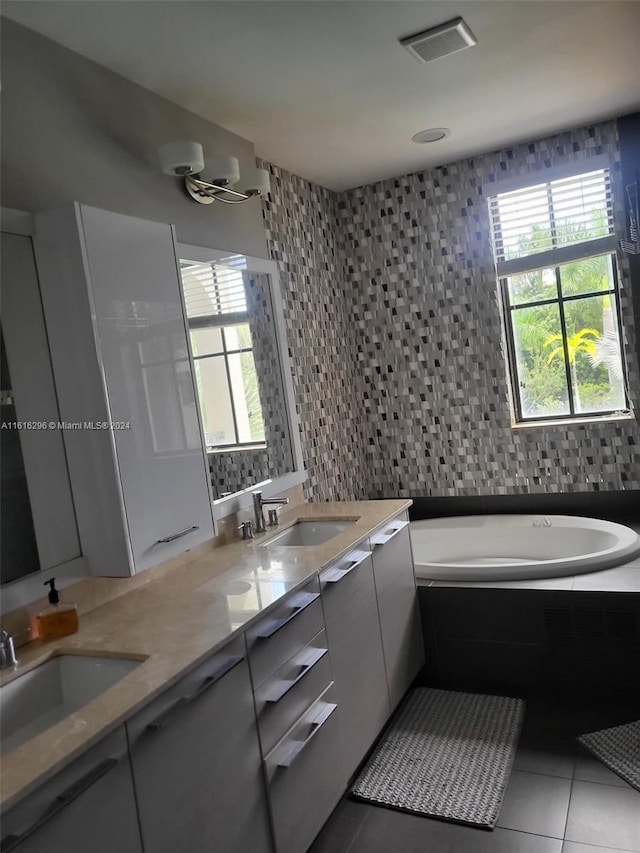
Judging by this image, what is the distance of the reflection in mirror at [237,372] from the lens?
259cm

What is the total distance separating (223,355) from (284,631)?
1242 millimetres

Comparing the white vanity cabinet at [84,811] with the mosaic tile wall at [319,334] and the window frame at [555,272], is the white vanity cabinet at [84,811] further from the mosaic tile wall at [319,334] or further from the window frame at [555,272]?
the window frame at [555,272]

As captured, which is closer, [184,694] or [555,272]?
[184,694]

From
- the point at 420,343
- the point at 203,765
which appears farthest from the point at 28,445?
the point at 420,343

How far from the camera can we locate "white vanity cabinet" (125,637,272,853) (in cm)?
138

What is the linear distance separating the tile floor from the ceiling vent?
8.35 ft

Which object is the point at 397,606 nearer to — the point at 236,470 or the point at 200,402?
the point at 236,470

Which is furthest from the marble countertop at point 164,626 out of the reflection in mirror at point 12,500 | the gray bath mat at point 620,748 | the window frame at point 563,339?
the window frame at point 563,339

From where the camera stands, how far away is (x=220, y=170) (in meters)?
2.49

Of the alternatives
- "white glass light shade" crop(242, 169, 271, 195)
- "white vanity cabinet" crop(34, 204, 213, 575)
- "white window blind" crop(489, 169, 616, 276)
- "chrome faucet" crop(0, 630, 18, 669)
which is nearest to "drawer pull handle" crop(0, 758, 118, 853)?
"chrome faucet" crop(0, 630, 18, 669)

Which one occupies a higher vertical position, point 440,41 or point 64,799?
point 440,41

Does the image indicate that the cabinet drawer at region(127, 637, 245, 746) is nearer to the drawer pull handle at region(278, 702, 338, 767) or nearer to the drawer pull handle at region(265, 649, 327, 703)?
the drawer pull handle at region(265, 649, 327, 703)

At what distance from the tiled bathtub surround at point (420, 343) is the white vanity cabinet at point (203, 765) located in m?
1.84

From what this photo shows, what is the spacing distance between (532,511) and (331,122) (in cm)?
238
